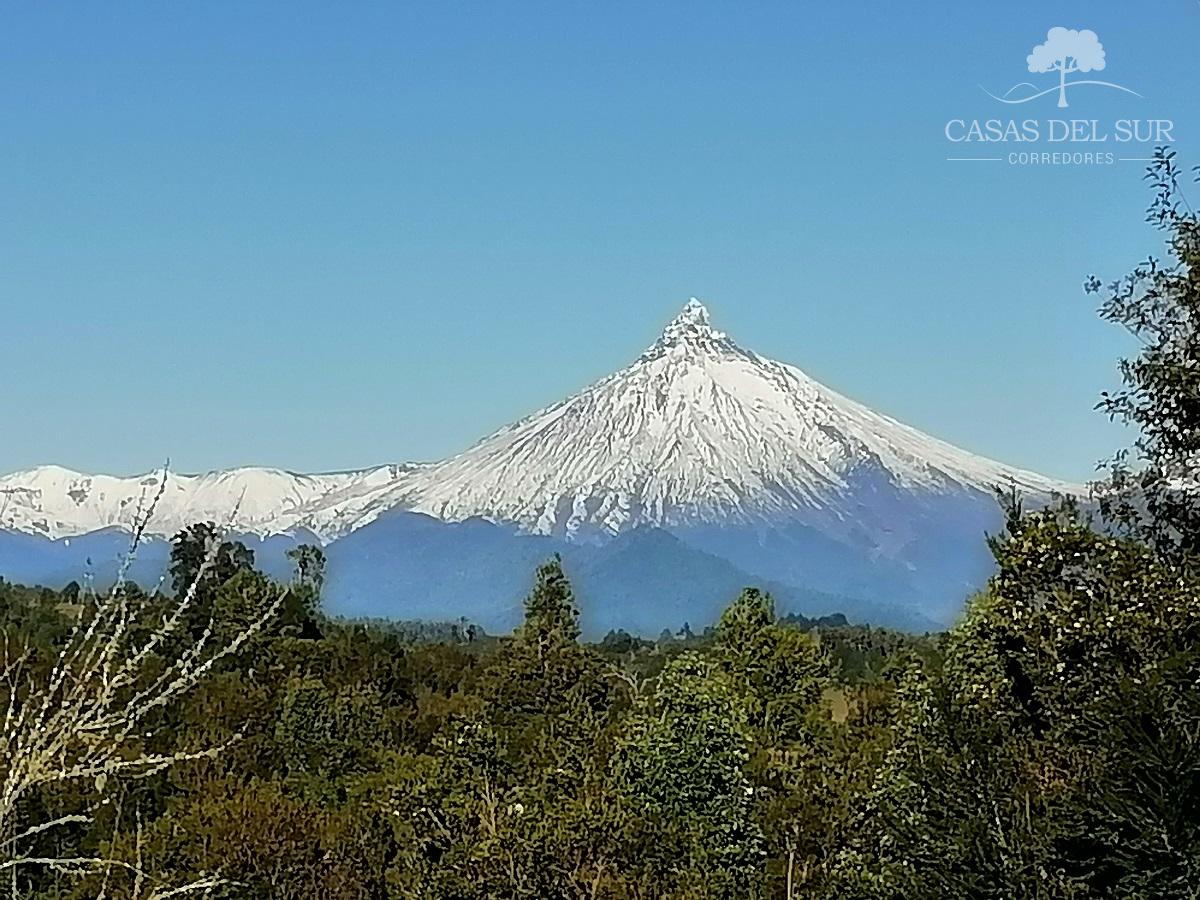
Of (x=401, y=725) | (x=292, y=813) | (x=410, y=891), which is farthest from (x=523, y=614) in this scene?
(x=410, y=891)

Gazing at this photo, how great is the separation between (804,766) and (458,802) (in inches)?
422

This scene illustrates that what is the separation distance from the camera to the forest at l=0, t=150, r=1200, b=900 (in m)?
4.51

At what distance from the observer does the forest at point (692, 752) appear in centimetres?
451

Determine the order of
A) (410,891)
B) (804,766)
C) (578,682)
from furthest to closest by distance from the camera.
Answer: (578,682), (804,766), (410,891)

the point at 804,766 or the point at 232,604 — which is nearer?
the point at 804,766

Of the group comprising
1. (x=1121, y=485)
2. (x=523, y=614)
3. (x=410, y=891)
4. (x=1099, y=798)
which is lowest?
(x=410, y=891)

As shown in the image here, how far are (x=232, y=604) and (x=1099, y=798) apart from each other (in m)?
41.0

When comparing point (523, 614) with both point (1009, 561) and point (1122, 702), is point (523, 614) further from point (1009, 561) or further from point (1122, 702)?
point (1122, 702)

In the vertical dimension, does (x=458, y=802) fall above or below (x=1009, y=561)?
below

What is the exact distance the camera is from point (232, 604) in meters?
47.1

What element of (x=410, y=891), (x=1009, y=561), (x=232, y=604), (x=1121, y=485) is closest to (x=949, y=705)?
(x=1009, y=561)

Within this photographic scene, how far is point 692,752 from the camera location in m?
25.3

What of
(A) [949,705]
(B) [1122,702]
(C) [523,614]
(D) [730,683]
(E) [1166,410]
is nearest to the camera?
(B) [1122,702]

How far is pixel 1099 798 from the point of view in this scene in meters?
9.23
